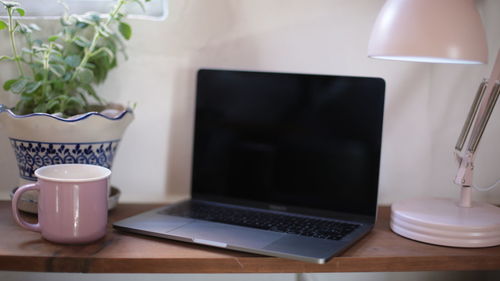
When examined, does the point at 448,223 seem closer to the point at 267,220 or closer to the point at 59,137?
the point at 267,220

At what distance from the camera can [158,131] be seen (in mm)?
1123

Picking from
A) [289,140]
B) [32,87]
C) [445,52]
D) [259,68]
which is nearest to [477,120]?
[445,52]

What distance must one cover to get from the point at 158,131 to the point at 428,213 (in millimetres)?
527

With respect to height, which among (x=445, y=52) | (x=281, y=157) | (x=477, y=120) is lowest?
(x=281, y=157)

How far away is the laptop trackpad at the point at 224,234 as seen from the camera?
0.83m

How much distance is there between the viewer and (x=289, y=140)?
1026 millimetres

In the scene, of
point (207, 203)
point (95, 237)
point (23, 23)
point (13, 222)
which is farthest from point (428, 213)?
point (23, 23)

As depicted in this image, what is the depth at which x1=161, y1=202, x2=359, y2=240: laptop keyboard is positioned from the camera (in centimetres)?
90

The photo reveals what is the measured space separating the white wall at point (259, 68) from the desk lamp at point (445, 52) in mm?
190

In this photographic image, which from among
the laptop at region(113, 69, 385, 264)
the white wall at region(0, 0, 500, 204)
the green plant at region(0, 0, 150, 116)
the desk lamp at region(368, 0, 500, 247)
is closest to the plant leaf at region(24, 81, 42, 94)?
the green plant at region(0, 0, 150, 116)

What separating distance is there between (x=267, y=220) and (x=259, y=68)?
313mm

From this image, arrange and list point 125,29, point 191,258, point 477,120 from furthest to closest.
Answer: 1. point 125,29
2. point 477,120
3. point 191,258

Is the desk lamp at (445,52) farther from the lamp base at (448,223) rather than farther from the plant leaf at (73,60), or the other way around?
the plant leaf at (73,60)

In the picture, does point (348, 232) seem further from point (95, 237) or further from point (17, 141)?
point (17, 141)
